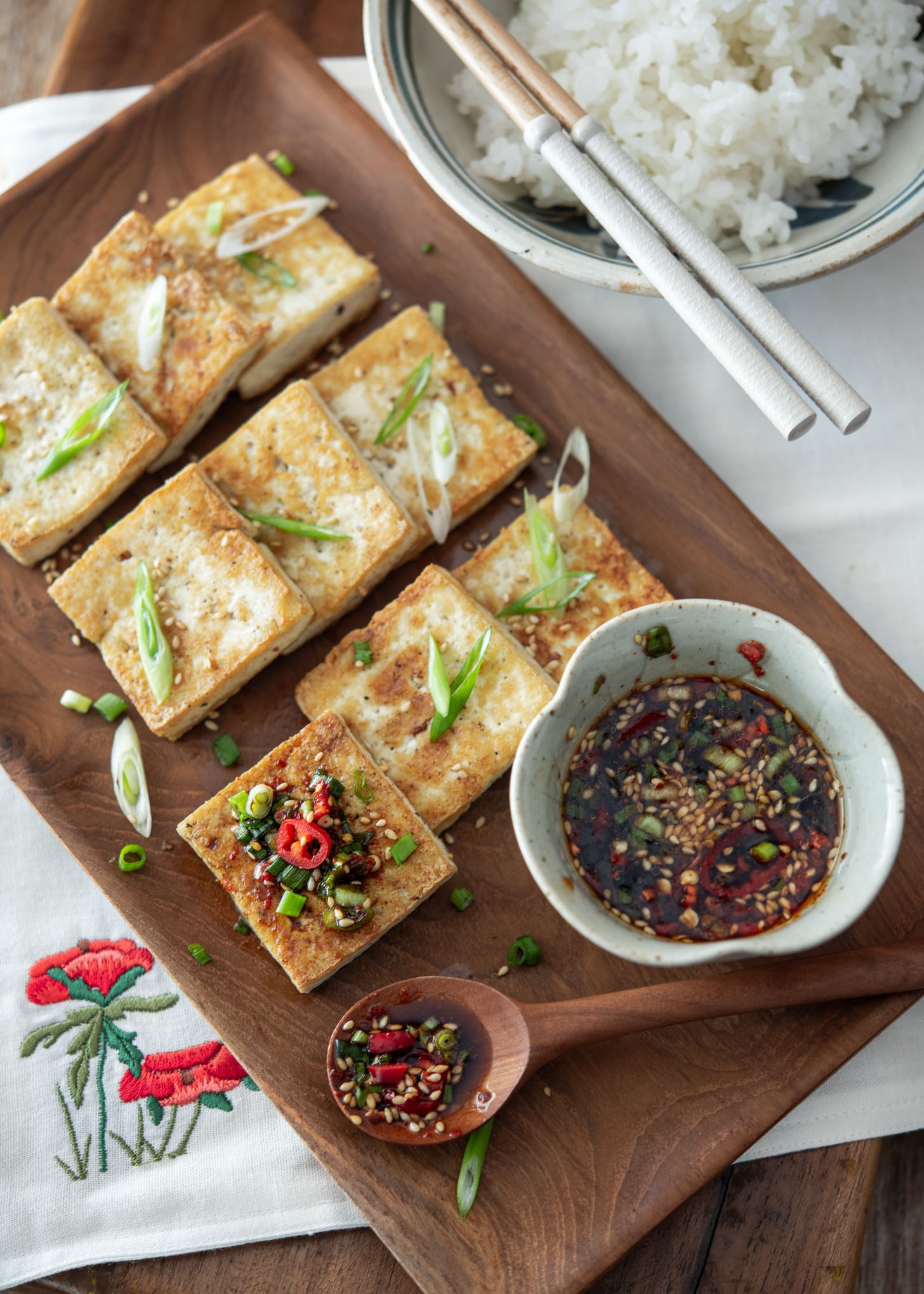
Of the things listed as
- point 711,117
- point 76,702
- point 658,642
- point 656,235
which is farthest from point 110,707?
point 711,117

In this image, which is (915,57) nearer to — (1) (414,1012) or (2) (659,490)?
(2) (659,490)

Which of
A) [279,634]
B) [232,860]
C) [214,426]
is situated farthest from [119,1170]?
[214,426]

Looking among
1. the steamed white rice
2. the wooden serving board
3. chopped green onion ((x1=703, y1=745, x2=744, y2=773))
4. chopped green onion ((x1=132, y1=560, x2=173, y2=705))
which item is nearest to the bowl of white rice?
the steamed white rice

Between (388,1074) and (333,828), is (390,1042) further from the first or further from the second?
(333,828)

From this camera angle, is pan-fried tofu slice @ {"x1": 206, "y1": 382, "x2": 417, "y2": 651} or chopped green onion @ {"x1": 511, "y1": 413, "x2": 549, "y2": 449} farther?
chopped green onion @ {"x1": 511, "y1": 413, "x2": 549, "y2": 449}

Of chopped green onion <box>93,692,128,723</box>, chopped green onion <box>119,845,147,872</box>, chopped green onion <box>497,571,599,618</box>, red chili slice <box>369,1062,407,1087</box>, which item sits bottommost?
red chili slice <box>369,1062,407,1087</box>

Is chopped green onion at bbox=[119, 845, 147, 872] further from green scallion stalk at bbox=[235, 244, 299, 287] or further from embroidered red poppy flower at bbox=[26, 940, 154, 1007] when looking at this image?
green scallion stalk at bbox=[235, 244, 299, 287]

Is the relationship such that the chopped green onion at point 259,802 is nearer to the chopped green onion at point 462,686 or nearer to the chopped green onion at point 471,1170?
the chopped green onion at point 462,686
